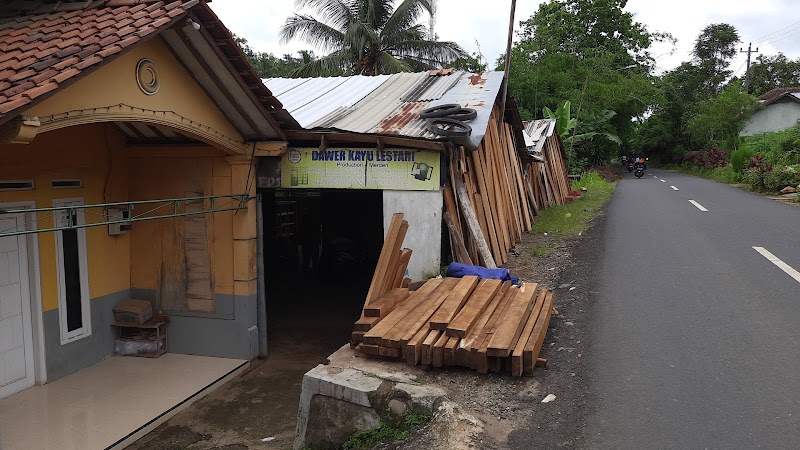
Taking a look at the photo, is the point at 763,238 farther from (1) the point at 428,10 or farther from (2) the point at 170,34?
(1) the point at 428,10

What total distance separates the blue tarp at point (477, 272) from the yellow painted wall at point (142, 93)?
3.42 meters

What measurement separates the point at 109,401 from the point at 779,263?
31.0ft

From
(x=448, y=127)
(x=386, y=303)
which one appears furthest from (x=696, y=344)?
(x=448, y=127)

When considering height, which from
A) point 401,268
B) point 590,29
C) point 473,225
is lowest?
point 401,268

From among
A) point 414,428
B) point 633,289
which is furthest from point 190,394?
point 633,289

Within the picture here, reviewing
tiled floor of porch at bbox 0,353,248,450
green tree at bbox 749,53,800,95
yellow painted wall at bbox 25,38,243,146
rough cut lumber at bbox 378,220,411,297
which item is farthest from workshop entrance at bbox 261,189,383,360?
green tree at bbox 749,53,800,95

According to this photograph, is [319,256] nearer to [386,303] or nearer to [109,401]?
[109,401]

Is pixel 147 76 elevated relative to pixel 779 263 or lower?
elevated

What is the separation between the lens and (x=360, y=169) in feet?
26.2

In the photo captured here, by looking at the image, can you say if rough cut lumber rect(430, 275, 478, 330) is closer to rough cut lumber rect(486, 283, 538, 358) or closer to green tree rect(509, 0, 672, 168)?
rough cut lumber rect(486, 283, 538, 358)

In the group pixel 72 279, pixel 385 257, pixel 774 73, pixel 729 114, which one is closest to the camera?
pixel 385 257

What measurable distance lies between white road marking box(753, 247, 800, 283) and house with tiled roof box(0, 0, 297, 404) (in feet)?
23.7

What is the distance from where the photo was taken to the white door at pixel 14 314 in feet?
22.2

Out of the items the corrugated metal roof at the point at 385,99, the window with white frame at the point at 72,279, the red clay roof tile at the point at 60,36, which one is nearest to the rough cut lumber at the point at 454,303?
the corrugated metal roof at the point at 385,99
